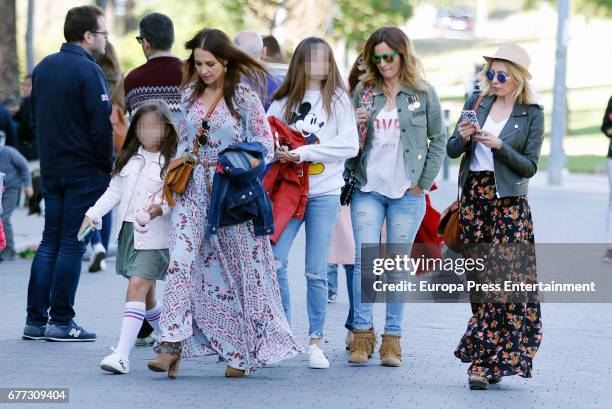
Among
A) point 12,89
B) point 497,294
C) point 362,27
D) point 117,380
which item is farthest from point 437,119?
point 362,27

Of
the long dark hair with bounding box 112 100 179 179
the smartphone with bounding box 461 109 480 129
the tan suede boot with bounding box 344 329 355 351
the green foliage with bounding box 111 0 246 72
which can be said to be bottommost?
the tan suede boot with bounding box 344 329 355 351

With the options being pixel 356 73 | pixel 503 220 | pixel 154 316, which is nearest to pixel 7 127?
pixel 356 73

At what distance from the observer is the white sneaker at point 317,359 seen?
7766 millimetres

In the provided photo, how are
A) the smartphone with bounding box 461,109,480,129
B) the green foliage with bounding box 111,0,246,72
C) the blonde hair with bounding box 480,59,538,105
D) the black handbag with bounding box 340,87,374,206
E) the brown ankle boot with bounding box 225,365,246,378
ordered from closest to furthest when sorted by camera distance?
the smartphone with bounding box 461,109,480,129 → the blonde hair with bounding box 480,59,538,105 → the brown ankle boot with bounding box 225,365,246,378 → the black handbag with bounding box 340,87,374,206 → the green foliage with bounding box 111,0,246,72

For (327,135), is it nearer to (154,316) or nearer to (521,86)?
(521,86)

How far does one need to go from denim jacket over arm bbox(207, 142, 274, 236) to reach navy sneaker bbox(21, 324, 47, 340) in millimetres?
1843

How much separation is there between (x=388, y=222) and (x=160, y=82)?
1.71 meters

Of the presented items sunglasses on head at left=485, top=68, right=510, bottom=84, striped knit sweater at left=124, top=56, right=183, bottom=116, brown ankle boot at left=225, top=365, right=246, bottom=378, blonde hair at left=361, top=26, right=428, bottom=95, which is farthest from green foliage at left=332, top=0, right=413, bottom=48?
brown ankle boot at left=225, top=365, right=246, bottom=378

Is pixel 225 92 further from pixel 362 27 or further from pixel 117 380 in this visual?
pixel 362 27

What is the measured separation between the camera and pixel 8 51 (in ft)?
67.5

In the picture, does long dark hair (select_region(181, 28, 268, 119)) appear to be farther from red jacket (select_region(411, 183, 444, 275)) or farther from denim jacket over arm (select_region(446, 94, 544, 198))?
red jacket (select_region(411, 183, 444, 275))

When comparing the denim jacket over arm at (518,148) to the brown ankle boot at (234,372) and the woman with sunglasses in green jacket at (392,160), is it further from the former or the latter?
the brown ankle boot at (234,372)

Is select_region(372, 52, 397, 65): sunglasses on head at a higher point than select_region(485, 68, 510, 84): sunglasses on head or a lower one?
higher

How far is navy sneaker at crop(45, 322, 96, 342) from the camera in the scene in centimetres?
846
